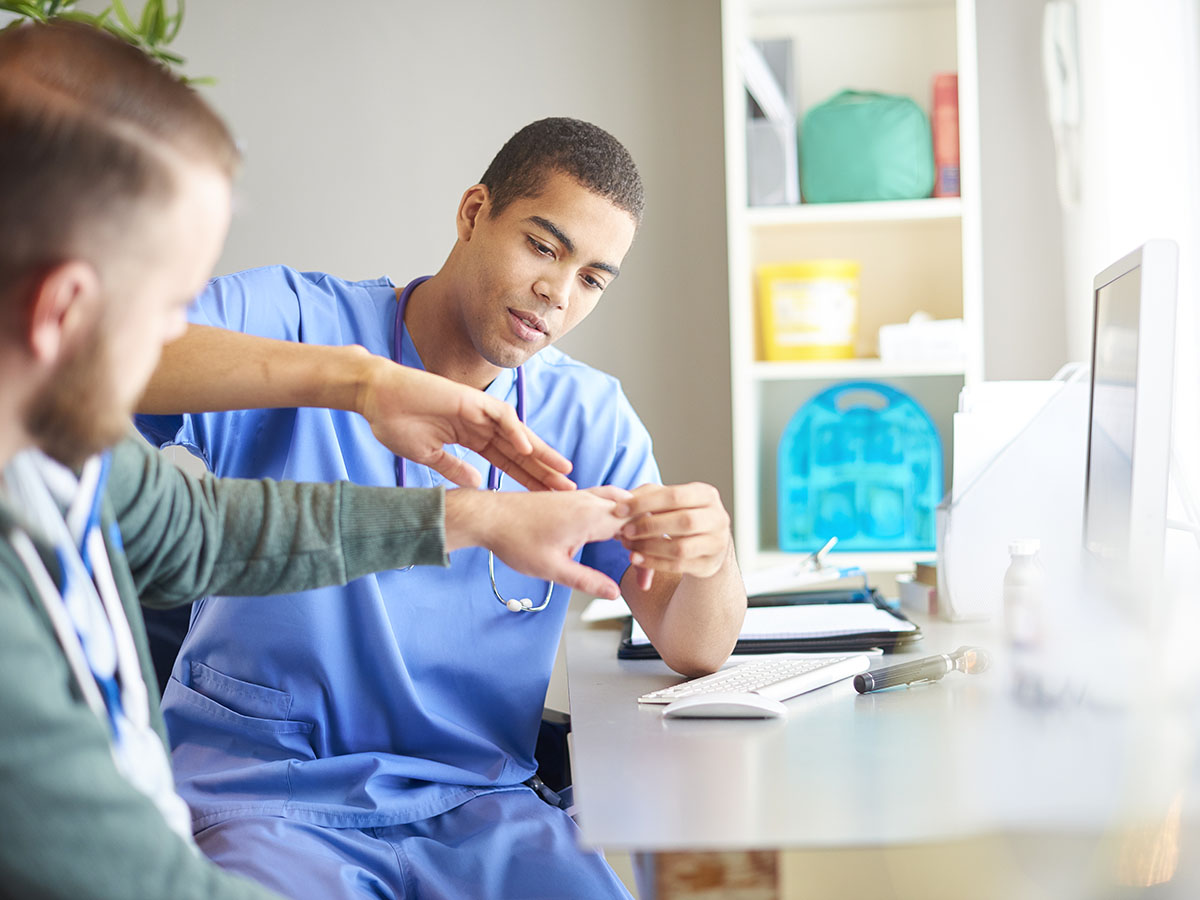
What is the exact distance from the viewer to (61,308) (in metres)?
0.60

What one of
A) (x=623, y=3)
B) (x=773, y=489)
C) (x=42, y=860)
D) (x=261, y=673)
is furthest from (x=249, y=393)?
(x=623, y=3)

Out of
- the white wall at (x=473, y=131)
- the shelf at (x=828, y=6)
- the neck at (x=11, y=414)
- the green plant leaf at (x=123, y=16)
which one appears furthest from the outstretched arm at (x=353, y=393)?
the shelf at (x=828, y=6)

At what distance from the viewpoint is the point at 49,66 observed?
62 centimetres

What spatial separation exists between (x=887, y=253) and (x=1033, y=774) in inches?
72.3

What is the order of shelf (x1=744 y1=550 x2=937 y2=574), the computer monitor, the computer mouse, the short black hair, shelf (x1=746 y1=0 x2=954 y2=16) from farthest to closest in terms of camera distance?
shelf (x1=746 y1=0 x2=954 y2=16) → shelf (x1=744 y1=550 x2=937 y2=574) → the short black hair → the computer monitor → the computer mouse

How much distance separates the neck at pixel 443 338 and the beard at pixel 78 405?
2.59ft

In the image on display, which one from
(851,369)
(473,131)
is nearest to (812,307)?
(851,369)

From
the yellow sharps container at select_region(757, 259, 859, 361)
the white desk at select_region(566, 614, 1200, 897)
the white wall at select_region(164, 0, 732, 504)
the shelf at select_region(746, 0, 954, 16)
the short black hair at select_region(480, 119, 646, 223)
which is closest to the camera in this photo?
the white desk at select_region(566, 614, 1200, 897)

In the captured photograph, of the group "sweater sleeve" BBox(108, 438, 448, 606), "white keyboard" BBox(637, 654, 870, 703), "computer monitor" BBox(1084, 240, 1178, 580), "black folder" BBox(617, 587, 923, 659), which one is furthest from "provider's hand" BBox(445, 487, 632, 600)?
"computer monitor" BBox(1084, 240, 1178, 580)

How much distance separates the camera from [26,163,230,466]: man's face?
61cm

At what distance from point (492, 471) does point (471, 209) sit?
390 millimetres

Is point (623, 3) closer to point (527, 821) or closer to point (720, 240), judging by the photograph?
point (720, 240)

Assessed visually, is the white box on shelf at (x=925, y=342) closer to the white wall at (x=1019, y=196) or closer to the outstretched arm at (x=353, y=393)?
the white wall at (x=1019, y=196)

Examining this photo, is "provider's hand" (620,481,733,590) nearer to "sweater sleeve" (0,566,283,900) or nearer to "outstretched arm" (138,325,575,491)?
"outstretched arm" (138,325,575,491)
